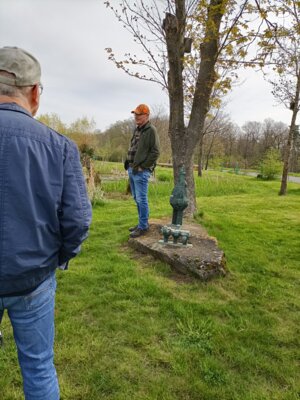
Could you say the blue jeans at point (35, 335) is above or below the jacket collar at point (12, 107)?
below

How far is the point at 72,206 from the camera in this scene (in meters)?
1.38

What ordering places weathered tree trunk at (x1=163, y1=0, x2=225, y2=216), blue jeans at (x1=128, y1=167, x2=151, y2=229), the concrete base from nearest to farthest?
the concrete base < blue jeans at (x1=128, y1=167, x2=151, y2=229) < weathered tree trunk at (x1=163, y1=0, x2=225, y2=216)

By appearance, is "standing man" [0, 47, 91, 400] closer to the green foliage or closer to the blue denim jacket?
the blue denim jacket

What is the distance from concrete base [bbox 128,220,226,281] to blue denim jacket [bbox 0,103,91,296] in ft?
8.65

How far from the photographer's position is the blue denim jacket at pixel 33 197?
1.20 metres

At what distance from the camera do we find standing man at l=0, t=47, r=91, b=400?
121 centimetres

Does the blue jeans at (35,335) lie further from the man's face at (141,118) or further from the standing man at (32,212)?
the man's face at (141,118)

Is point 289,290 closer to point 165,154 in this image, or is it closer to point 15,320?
point 15,320

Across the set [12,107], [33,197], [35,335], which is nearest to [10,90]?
[12,107]

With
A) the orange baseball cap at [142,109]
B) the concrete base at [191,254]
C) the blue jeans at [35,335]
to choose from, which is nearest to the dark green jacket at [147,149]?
the orange baseball cap at [142,109]

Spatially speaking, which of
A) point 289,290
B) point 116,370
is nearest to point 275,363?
point 116,370

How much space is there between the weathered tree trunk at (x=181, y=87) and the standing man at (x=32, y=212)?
476 centimetres

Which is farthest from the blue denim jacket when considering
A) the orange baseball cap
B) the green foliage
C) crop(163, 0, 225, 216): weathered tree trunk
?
the green foliage

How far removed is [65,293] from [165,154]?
31220 mm
